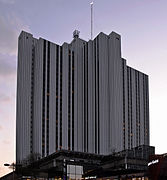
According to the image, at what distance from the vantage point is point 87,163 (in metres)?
128

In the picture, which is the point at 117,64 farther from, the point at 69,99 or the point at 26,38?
the point at 26,38

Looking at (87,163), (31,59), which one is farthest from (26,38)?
(87,163)

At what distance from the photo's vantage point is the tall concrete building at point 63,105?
18075 centimetres

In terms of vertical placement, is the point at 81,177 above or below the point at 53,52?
below

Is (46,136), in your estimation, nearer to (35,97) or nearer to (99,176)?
(35,97)

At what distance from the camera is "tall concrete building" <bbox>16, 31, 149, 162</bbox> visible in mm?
180750

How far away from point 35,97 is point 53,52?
28273 millimetres

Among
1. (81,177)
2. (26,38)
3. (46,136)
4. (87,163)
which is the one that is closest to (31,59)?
(26,38)

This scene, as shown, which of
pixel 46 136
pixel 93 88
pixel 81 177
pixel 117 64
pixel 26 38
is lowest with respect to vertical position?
pixel 81 177

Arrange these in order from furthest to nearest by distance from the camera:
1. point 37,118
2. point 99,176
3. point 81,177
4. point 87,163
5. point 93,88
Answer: point 93,88, point 37,118, point 87,163, point 81,177, point 99,176

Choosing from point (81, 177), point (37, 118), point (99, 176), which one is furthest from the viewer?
point (37, 118)

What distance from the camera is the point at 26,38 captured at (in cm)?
19662

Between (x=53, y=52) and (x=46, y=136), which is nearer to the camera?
(x=46, y=136)

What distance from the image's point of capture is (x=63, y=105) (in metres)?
194
